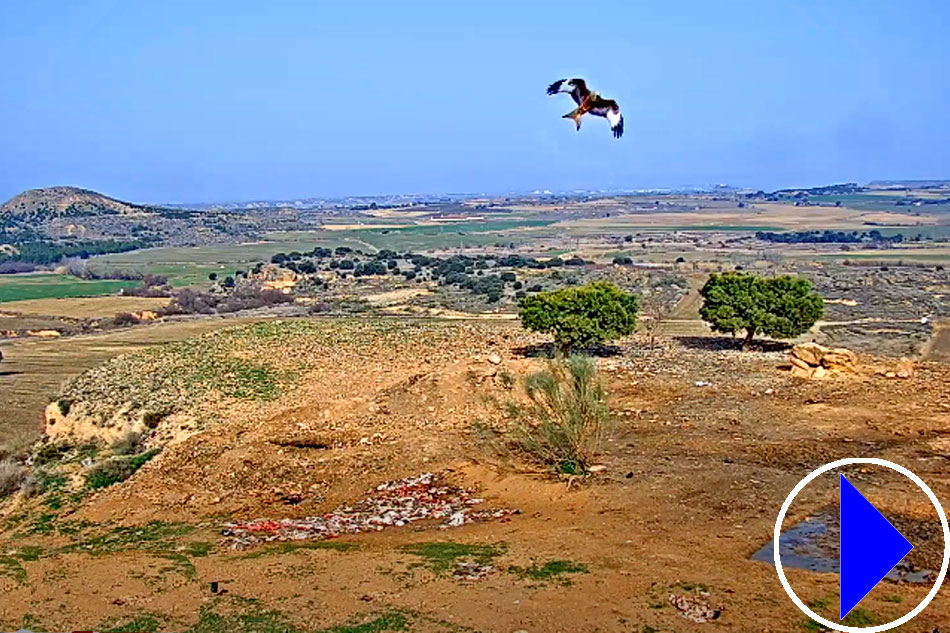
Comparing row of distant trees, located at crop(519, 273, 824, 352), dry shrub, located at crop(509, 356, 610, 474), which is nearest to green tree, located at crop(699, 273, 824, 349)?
row of distant trees, located at crop(519, 273, 824, 352)

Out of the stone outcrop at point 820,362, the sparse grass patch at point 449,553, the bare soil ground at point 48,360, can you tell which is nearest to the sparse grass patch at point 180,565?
the sparse grass patch at point 449,553

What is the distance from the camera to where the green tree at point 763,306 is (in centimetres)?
3275

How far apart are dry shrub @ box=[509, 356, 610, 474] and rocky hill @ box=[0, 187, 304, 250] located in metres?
143

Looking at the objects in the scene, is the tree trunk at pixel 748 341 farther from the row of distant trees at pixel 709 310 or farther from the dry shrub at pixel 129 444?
the dry shrub at pixel 129 444

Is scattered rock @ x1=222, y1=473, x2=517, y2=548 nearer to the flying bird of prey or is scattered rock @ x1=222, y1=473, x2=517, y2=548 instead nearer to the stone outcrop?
the flying bird of prey

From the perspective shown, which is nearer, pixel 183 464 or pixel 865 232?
pixel 183 464

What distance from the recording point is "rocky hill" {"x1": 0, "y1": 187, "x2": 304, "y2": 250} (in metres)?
160

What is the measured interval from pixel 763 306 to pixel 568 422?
1670 cm

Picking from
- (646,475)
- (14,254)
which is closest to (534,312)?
(646,475)

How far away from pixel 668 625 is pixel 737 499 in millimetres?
5781

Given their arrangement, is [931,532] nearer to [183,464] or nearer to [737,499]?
[737,499]

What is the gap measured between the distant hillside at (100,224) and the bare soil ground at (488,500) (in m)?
125

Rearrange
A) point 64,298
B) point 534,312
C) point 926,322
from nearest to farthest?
point 534,312, point 926,322, point 64,298

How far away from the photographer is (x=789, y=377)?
88.5 feet
